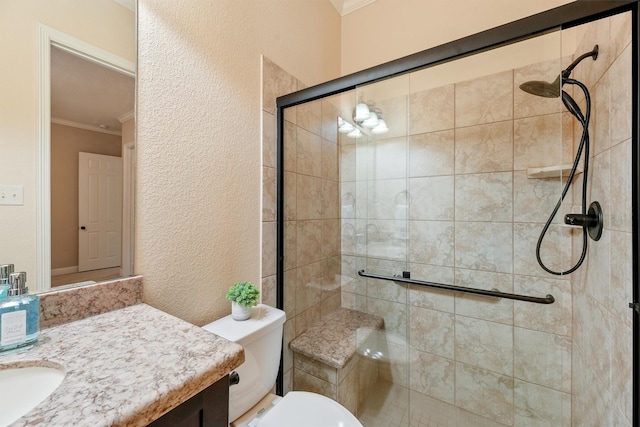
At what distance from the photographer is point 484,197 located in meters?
1.55

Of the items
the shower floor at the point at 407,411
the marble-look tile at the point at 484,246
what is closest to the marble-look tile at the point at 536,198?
the marble-look tile at the point at 484,246

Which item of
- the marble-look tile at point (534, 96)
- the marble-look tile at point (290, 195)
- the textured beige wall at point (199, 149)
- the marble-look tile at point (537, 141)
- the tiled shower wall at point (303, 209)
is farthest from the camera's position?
the marble-look tile at point (290, 195)

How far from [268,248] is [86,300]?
0.78 m

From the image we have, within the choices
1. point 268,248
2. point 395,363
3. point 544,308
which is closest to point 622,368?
point 544,308

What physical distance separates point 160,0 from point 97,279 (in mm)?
1023

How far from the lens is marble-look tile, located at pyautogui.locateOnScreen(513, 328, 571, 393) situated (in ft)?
4.48

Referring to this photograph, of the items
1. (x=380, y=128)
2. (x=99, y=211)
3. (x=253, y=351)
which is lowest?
(x=253, y=351)

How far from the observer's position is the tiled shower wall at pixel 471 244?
1.39m

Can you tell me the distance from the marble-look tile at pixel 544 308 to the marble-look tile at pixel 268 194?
1446 mm

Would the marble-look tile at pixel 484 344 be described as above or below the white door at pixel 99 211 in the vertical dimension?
below

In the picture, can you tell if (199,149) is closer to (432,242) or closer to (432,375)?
(432,242)

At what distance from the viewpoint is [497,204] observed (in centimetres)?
151

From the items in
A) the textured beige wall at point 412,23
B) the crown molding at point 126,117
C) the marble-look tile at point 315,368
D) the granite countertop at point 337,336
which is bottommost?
the marble-look tile at point 315,368

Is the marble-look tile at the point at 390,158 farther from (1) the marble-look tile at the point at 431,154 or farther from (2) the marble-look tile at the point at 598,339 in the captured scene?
(2) the marble-look tile at the point at 598,339
